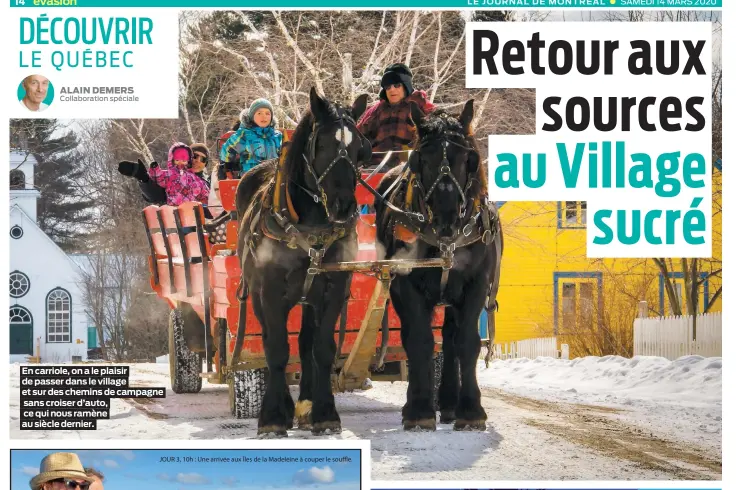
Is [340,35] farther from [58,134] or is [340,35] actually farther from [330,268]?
[330,268]

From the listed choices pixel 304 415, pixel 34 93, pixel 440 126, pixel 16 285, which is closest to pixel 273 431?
pixel 304 415

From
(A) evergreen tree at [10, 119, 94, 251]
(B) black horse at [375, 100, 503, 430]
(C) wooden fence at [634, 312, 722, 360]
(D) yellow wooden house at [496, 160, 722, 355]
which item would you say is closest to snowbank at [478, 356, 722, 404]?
(C) wooden fence at [634, 312, 722, 360]

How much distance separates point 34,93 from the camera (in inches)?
391

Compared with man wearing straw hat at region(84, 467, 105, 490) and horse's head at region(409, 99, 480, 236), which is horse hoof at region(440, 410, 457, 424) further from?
man wearing straw hat at region(84, 467, 105, 490)

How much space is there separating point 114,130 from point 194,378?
11.0 metres

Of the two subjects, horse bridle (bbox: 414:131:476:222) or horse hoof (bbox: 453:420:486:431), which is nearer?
horse bridle (bbox: 414:131:476:222)

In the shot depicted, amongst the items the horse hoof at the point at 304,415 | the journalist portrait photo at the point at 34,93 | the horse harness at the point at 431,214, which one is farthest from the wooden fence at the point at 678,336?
the journalist portrait photo at the point at 34,93

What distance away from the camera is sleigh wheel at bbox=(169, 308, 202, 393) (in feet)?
39.5

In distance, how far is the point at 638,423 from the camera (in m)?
10.7

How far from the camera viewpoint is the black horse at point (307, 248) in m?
8.16

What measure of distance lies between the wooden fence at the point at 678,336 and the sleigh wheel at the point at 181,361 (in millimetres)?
6408

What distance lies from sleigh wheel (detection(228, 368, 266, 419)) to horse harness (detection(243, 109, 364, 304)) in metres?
1.28

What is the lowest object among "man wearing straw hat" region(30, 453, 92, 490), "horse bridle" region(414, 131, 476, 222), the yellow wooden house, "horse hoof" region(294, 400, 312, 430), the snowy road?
the snowy road

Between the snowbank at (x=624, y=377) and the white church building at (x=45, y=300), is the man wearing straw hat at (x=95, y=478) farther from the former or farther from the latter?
the white church building at (x=45, y=300)
